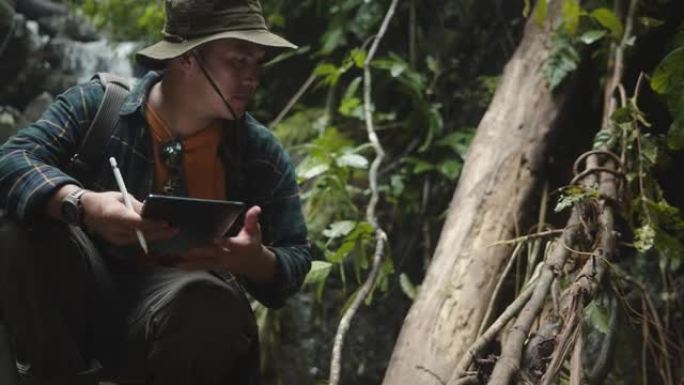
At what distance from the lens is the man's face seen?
272 cm

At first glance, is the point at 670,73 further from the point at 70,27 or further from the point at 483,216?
the point at 70,27

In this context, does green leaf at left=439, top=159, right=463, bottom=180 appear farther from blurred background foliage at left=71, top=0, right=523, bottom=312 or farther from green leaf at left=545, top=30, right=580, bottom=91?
green leaf at left=545, top=30, right=580, bottom=91

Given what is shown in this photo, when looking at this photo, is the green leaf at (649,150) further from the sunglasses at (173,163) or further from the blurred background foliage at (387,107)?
the sunglasses at (173,163)

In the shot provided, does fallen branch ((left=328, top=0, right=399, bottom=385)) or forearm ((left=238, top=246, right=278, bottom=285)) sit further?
fallen branch ((left=328, top=0, right=399, bottom=385))

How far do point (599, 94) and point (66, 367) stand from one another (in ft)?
8.53

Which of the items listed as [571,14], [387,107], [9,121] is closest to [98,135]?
[571,14]

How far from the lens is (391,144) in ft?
16.4

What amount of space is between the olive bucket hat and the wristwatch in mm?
479

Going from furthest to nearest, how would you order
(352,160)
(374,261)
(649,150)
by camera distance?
1. (352,160)
2. (374,261)
3. (649,150)

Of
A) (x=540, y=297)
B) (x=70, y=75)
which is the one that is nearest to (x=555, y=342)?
(x=540, y=297)

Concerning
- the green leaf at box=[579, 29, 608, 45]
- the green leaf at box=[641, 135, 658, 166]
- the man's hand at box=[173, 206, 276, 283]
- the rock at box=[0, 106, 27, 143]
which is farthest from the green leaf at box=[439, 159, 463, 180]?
the rock at box=[0, 106, 27, 143]

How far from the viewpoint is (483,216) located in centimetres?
360

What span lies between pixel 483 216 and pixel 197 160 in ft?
4.23

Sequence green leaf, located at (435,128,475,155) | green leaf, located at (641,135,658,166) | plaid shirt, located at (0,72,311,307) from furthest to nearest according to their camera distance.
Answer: green leaf, located at (435,128,475,155) < green leaf, located at (641,135,658,166) < plaid shirt, located at (0,72,311,307)
